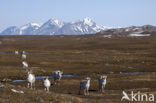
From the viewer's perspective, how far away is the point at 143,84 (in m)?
46.8

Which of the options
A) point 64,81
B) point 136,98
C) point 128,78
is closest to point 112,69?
point 128,78

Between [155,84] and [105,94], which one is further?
[155,84]

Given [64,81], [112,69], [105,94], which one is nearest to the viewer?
[105,94]

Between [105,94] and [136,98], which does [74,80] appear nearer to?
[105,94]

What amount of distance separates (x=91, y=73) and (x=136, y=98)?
27.9m

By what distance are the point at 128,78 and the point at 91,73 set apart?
9.48 m

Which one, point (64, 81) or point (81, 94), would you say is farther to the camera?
point (64, 81)

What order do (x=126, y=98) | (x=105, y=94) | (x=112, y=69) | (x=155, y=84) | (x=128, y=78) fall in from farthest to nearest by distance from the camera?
(x=112, y=69), (x=128, y=78), (x=155, y=84), (x=105, y=94), (x=126, y=98)

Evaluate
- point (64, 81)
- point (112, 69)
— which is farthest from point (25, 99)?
point (112, 69)

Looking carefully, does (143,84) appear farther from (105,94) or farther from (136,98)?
(136,98)

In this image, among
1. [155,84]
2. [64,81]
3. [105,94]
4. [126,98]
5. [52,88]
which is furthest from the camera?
[64,81]

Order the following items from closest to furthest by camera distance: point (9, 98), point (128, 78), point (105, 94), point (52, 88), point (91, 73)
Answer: point (9, 98), point (105, 94), point (52, 88), point (128, 78), point (91, 73)

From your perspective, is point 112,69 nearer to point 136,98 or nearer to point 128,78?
point 128,78

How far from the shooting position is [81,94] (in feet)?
125
